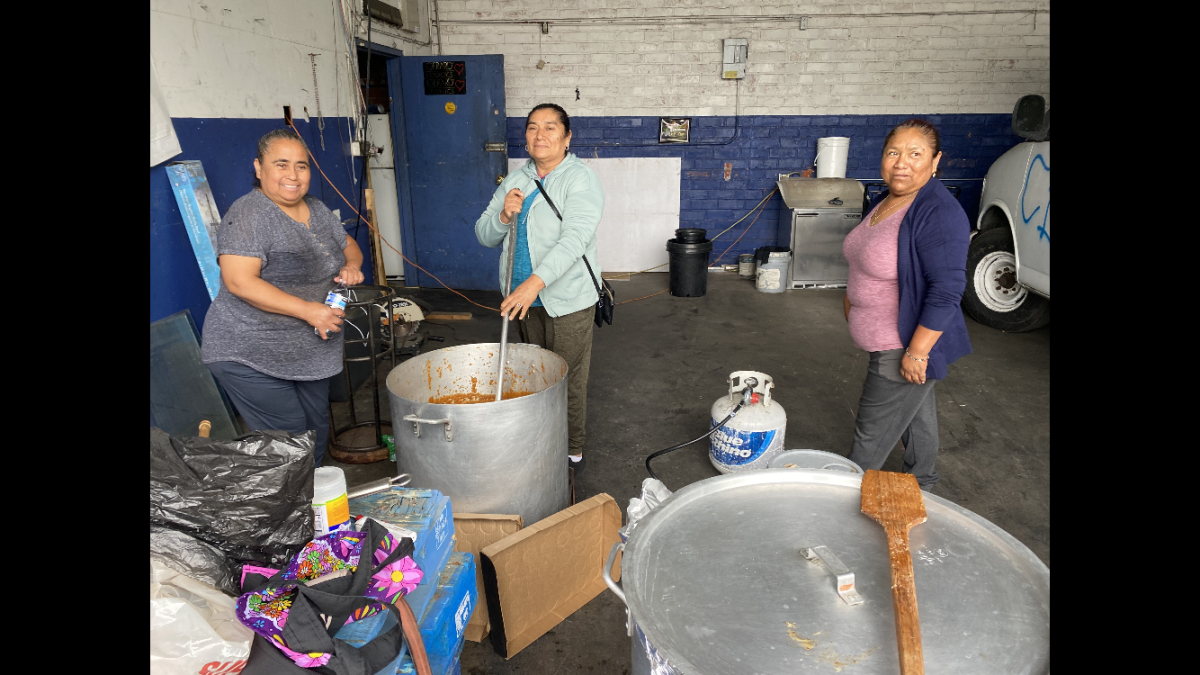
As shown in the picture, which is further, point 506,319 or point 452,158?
point 452,158

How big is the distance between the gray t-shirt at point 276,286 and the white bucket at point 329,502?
3.30 ft

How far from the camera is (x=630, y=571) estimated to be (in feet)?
3.50

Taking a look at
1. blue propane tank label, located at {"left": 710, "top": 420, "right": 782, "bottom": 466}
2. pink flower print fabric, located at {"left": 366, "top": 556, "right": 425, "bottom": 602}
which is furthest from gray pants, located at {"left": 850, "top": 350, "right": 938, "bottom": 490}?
pink flower print fabric, located at {"left": 366, "top": 556, "right": 425, "bottom": 602}

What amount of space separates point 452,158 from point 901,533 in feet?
21.9

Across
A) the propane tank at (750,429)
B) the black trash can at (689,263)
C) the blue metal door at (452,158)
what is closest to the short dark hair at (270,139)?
the propane tank at (750,429)

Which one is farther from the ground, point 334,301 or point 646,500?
point 334,301

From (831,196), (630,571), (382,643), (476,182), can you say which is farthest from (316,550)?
(831,196)

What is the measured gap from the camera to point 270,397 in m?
2.40

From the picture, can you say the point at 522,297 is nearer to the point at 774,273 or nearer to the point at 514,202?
the point at 514,202

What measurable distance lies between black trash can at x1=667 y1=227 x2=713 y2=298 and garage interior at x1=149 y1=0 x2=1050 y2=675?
14 centimetres

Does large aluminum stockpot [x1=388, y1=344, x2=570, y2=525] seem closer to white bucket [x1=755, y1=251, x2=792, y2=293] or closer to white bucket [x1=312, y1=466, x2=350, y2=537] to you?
white bucket [x1=312, y1=466, x2=350, y2=537]

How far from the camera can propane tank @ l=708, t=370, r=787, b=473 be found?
3.15 m

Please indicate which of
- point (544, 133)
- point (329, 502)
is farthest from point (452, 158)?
point (329, 502)
